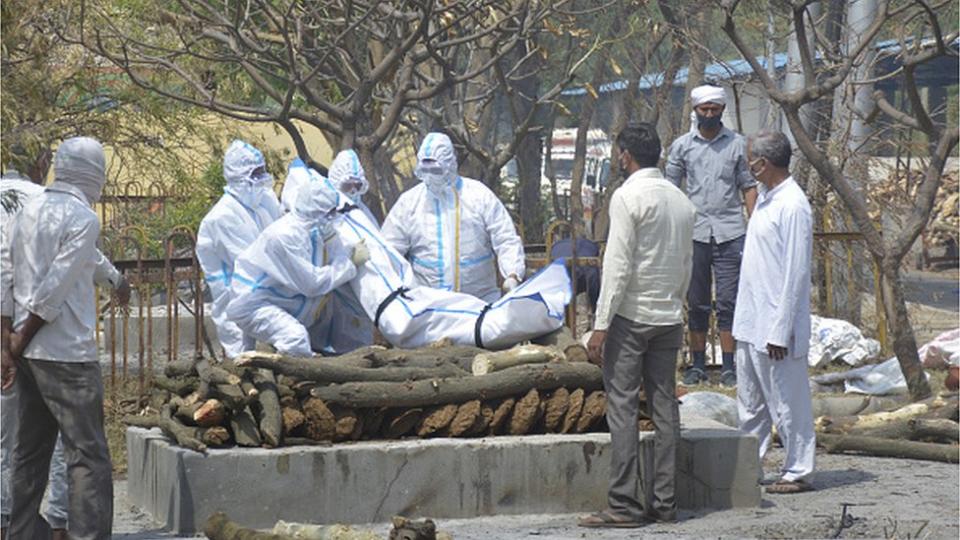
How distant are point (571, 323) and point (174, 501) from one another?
4597 millimetres

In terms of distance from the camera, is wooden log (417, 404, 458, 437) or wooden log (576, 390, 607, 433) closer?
wooden log (417, 404, 458, 437)

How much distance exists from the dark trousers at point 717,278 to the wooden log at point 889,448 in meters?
2.02

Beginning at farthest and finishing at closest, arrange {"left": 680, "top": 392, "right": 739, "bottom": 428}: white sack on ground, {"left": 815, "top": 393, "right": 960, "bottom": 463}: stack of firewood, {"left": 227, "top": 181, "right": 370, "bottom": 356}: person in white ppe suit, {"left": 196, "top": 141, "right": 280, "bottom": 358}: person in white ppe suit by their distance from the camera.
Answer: {"left": 196, "top": 141, "right": 280, "bottom": 358}: person in white ppe suit
{"left": 680, "top": 392, "right": 739, "bottom": 428}: white sack on ground
{"left": 815, "top": 393, "right": 960, "bottom": 463}: stack of firewood
{"left": 227, "top": 181, "right": 370, "bottom": 356}: person in white ppe suit

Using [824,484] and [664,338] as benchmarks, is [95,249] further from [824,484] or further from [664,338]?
[824,484]

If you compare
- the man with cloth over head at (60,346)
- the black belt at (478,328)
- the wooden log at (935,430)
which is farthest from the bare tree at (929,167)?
the man with cloth over head at (60,346)

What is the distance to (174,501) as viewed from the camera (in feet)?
27.8

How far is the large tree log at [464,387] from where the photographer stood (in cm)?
868

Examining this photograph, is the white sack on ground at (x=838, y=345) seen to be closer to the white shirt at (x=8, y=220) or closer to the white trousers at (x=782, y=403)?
the white trousers at (x=782, y=403)

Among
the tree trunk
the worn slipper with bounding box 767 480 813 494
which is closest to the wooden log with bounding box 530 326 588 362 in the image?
the worn slipper with bounding box 767 480 813 494

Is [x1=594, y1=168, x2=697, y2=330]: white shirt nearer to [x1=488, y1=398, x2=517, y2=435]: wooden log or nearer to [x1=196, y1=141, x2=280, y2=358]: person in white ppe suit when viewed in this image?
[x1=488, y1=398, x2=517, y2=435]: wooden log

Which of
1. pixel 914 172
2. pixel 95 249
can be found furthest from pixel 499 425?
pixel 914 172

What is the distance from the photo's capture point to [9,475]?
7891 millimetres

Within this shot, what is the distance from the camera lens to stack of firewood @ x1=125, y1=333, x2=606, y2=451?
28.1 feet

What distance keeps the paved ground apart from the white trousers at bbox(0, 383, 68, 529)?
0.42m
